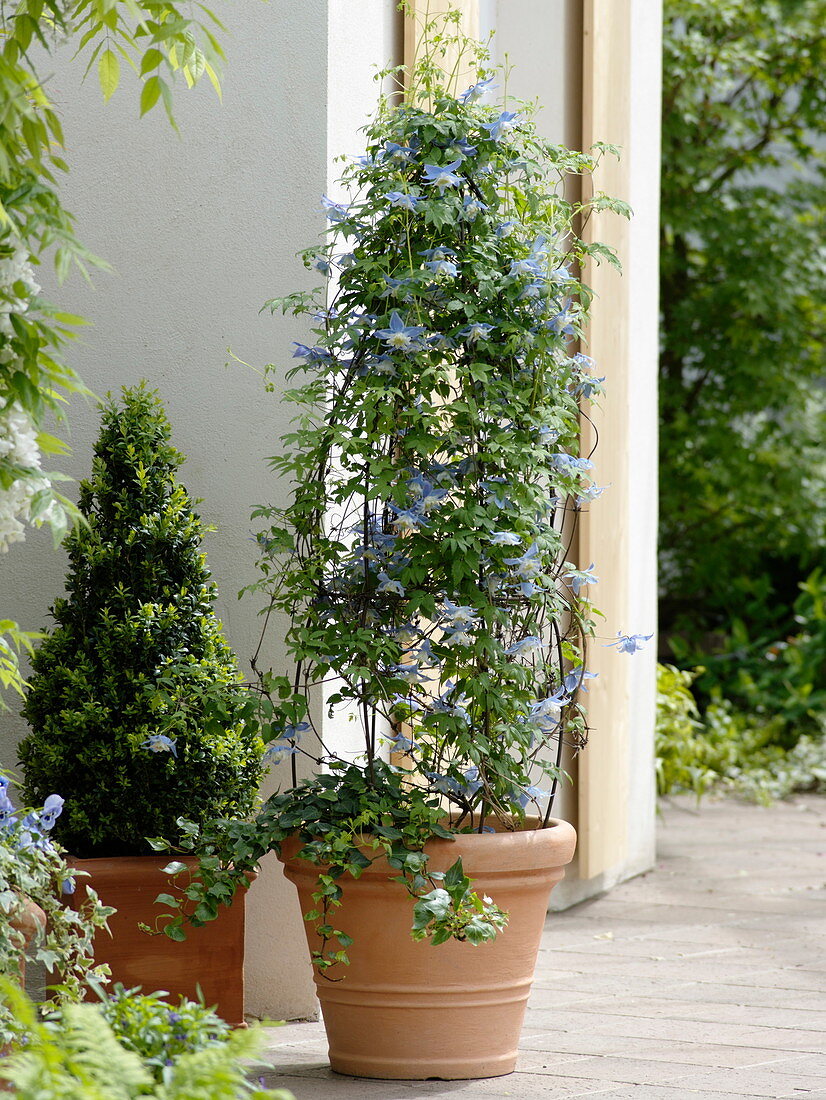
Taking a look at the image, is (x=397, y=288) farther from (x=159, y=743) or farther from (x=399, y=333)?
(x=159, y=743)

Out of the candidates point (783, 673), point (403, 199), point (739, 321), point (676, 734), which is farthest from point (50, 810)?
point (739, 321)

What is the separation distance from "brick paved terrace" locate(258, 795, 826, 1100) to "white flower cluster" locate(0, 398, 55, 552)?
3.04 feet

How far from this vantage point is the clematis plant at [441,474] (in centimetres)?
288

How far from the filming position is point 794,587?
8695 millimetres

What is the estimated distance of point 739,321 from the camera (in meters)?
8.18

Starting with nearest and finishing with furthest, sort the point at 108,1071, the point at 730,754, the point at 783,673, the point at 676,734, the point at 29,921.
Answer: the point at 108,1071 → the point at 29,921 → the point at 676,734 → the point at 730,754 → the point at 783,673

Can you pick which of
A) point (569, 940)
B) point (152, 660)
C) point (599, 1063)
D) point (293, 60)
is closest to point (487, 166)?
point (293, 60)

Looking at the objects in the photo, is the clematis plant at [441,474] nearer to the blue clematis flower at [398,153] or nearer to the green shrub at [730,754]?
the blue clematis flower at [398,153]

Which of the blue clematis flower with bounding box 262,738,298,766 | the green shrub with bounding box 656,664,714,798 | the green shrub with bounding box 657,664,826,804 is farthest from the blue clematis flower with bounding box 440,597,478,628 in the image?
the green shrub with bounding box 657,664,826,804

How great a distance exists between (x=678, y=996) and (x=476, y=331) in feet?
6.11

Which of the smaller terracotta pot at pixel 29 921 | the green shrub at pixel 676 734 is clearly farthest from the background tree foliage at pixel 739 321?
the smaller terracotta pot at pixel 29 921

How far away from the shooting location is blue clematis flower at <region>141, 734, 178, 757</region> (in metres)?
2.95

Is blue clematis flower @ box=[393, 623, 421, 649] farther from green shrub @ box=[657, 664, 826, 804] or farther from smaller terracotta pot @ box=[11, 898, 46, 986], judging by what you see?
green shrub @ box=[657, 664, 826, 804]

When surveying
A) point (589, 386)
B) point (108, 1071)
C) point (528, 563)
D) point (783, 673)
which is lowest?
point (108, 1071)
